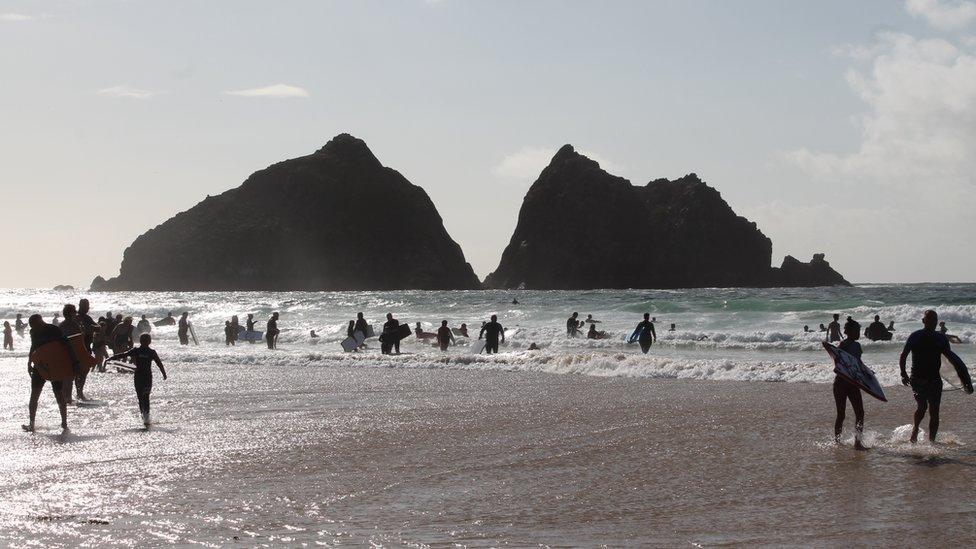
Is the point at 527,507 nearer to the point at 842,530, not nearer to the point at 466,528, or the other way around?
the point at 466,528

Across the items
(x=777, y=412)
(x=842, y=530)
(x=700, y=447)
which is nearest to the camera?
(x=842, y=530)

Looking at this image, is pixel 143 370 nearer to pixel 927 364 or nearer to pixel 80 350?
pixel 80 350

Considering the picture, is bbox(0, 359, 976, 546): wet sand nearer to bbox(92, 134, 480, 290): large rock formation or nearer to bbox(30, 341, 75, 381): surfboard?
bbox(30, 341, 75, 381): surfboard

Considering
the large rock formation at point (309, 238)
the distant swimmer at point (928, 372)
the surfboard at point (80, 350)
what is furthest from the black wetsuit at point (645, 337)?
the large rock formation at point (309, 238)

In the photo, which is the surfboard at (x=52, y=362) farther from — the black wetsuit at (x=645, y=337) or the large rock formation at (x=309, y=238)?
the large rock formation at (x=309, y=238)

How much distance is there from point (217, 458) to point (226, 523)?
2777 mm

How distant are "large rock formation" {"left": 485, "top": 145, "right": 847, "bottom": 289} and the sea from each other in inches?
6005

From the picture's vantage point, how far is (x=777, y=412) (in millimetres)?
12914

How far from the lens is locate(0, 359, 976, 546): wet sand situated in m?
6.52

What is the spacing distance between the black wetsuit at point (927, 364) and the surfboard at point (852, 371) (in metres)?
0.40

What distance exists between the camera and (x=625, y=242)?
174750 mm

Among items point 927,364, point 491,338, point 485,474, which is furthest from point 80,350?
point 491,338

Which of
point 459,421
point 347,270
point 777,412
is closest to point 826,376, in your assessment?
point 777,412

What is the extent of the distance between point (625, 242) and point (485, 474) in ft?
552
